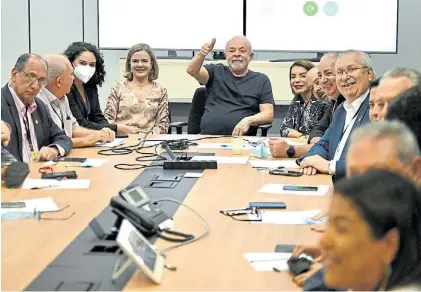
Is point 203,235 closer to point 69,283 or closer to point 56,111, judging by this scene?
point 69,283

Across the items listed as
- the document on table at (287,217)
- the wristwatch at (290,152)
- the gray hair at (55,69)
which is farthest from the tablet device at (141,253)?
the gray hair at (55,69)

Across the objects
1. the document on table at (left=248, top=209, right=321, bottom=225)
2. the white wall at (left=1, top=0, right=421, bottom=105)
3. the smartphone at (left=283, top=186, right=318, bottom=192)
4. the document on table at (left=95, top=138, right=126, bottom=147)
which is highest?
the white wall at (left=1, top=0, right=421, bottom=105)

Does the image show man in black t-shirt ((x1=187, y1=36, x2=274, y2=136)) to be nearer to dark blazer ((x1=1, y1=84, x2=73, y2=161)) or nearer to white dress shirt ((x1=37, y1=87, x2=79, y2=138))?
white dress shirt ((x1=37, y1=87, x2=79, y2=138))

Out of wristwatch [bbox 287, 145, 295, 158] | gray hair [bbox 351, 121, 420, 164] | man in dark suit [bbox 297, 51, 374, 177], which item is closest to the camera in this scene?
gray hair [bbox 351, 121, 420, 164]

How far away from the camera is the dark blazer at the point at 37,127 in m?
3.41

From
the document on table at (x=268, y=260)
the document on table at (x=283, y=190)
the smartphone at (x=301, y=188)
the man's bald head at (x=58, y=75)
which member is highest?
the man's bald head at (x=58, y=75)

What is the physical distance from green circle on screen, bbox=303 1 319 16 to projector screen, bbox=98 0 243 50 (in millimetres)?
662

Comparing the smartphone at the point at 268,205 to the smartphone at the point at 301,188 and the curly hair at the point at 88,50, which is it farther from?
the curly hair at the point at 88,50

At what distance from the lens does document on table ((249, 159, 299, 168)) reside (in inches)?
134

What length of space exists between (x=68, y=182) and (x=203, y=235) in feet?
3.35

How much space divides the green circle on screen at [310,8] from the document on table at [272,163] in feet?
10.6

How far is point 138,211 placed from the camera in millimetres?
2041

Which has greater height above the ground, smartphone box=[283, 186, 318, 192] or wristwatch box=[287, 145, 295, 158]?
wristwatch box=[287, 145, 295, 158]

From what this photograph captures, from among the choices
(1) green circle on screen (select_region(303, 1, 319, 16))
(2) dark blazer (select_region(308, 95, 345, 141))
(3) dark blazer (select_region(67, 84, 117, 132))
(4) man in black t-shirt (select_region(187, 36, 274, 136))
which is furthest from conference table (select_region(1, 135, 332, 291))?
(1) green circle on screen (select_region(303, 1, 319, 16))
